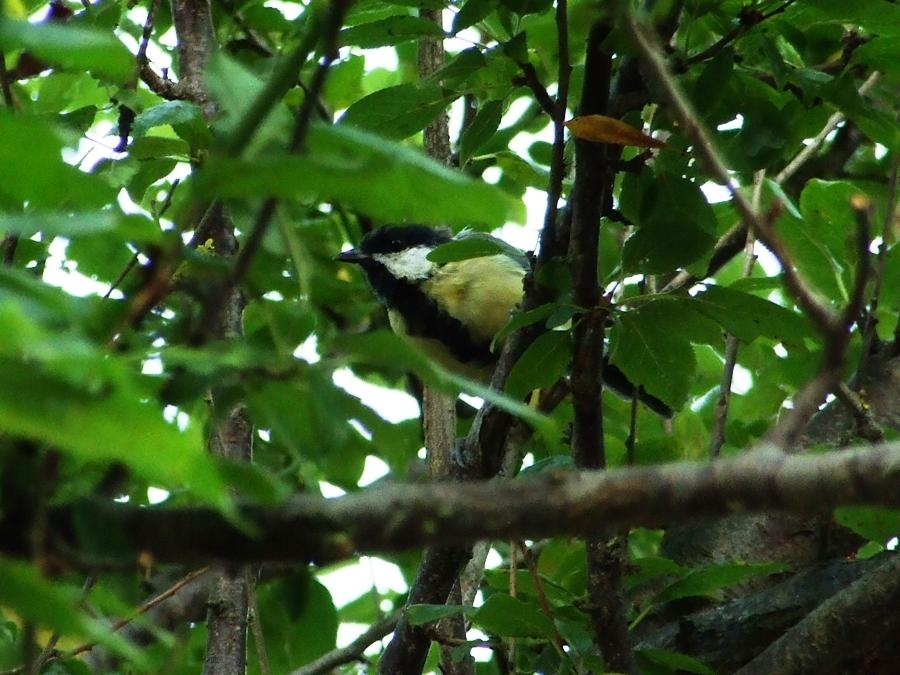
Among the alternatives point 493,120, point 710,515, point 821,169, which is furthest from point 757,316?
point 821,169

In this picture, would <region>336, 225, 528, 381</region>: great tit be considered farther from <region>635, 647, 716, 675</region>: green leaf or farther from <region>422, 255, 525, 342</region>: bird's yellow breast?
<region>635, 647, 716, 675</region>: green leaf

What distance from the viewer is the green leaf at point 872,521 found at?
2.11 metres

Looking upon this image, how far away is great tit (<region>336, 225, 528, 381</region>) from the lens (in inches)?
134

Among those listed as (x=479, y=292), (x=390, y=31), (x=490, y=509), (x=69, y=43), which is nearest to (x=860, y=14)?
(x=390, y=31)

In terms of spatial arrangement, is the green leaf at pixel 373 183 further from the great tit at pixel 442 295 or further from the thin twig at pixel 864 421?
the great tit at pixel 442 295

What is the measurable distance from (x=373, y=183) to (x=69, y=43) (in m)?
0.19

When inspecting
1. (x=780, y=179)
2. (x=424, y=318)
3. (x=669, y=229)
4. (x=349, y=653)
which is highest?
(x=424, y=318)

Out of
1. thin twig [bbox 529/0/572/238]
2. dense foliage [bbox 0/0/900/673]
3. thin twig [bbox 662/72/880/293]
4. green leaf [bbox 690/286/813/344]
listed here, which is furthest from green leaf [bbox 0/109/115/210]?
thin twig [bbox 662/72/880/293]

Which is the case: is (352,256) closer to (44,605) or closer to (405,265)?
(405,265)

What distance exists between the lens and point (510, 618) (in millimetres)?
1883

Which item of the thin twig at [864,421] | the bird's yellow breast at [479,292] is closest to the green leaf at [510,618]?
the thin twig at [864,421]

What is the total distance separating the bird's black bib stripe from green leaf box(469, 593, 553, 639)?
1.53 meters

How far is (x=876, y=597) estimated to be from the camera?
6.86 ft

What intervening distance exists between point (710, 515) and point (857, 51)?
1.11 m
